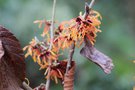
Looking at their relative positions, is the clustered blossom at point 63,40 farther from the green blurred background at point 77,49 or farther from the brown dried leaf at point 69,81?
the green blurred background at point 77,49

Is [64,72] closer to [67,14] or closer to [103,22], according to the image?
[67,14]

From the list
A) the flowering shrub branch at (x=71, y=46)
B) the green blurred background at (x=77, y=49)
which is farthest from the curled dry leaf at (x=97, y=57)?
the green blurred background at (x=77, y=49)

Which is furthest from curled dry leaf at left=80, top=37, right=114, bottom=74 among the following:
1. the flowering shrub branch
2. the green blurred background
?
the green blurred background

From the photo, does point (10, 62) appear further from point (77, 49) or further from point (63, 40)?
point (77, 49)

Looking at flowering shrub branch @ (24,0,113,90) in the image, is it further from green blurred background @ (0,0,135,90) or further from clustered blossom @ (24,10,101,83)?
green blurred background @ (0,0,135,90)

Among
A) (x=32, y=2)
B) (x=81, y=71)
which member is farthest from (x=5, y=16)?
(x=81, y=71)

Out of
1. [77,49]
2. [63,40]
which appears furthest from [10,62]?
[77,49]
